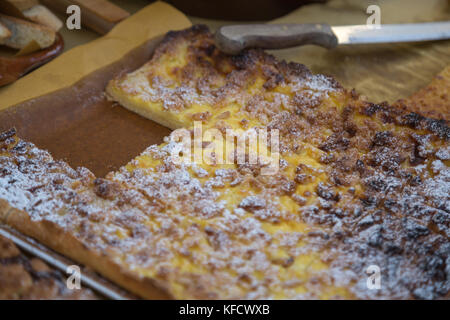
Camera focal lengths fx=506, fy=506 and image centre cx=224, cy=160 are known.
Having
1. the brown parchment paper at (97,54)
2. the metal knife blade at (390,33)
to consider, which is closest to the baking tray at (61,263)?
the brown parchment paper at (97,54)

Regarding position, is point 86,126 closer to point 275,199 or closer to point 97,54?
point 97,54

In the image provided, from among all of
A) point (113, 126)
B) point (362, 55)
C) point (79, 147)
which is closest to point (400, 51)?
point (362, 55)

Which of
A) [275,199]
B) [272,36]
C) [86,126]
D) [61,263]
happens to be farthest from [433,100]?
[61,263]

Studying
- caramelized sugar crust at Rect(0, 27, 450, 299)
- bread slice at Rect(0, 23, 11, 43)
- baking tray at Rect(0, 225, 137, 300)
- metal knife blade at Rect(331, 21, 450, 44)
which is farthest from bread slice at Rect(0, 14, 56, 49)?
metal knife blade at Rect(331, 21, 450, 44)

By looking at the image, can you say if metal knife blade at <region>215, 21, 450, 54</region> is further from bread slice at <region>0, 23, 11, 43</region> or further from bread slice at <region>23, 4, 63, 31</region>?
bread slice at <region>0, 23, 11, 43</region>

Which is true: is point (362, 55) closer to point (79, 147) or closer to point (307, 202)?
point (307, 202)

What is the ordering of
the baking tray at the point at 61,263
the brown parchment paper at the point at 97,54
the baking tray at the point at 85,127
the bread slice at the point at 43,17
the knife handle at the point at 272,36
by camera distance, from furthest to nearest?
the bread slice at the point at 43,17 → the knife handle at the point at 272,36 → the brown parchment paper at the point at 97,54 → the baking tray at the point at 85,127 → the baking tray at the point at 61,263

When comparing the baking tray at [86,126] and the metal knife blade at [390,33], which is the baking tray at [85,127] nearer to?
the baking tray at [86,126]
